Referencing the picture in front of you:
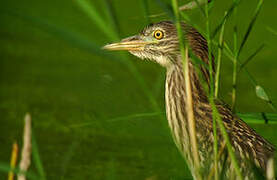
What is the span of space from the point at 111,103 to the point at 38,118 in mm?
2895

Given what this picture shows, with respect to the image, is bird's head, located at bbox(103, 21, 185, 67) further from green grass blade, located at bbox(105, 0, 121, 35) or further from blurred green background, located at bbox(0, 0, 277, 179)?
green grass blade, located at bbox(105, 0, 121, 35)

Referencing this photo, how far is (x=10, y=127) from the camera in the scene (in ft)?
16.9

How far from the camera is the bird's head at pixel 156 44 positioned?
3.55m

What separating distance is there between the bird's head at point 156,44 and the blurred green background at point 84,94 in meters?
0.12

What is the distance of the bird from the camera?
123 inches

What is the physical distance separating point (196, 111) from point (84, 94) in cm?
240

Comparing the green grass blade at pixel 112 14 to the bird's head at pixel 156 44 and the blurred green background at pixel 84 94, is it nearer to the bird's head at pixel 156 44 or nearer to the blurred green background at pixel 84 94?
the blurred green background at pixel 84 94

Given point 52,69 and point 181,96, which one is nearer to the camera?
point 181,96

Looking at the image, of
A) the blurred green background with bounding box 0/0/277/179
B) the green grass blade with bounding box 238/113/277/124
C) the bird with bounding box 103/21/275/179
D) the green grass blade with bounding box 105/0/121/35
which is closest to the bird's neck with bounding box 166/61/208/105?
the bird with bounding box 103/21/275/179

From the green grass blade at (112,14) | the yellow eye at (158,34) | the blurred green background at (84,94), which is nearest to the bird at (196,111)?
the yellow eye at (158,34)

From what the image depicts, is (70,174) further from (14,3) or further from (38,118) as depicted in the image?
(14,3)

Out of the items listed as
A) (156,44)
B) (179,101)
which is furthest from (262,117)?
(156,44)

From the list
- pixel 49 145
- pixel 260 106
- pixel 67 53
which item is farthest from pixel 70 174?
pixel 67 53

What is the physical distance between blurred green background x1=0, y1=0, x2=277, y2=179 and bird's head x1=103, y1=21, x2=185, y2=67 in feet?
0.38
